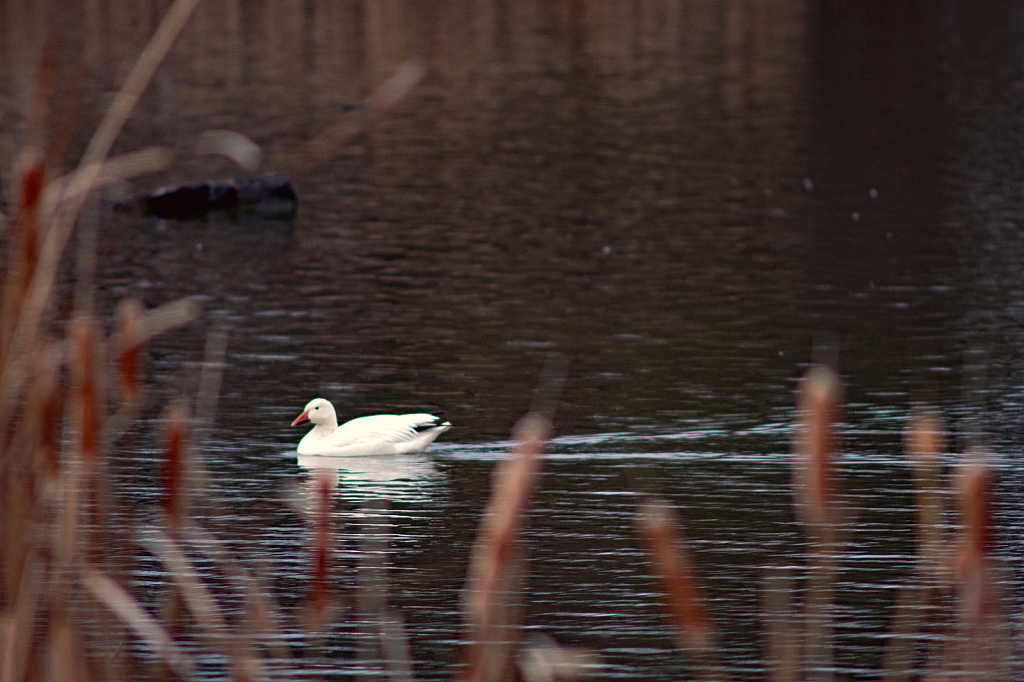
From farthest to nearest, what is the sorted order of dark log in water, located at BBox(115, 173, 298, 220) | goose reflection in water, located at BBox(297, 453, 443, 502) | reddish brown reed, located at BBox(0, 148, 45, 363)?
dark log in water, located at BBox(115, 173, 298, 220) → goose reflection in water, located at BBox(297, 453, 443, 502) → reddish brown reed, located at BBox(0, 148, 45, 363)

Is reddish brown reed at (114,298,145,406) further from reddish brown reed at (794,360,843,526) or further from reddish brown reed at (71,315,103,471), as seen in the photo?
reddish brown reed at (794,360,843,526)

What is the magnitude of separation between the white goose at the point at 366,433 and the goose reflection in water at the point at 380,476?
11cm

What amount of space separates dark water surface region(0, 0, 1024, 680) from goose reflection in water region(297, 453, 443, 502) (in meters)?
0.06

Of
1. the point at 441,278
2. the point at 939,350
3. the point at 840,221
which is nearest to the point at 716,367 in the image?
the point at 939,350

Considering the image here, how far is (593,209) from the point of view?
119 feet

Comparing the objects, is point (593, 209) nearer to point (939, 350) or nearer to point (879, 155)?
point (879, 155)

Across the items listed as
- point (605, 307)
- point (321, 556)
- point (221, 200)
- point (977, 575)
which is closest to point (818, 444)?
point (977, 575)

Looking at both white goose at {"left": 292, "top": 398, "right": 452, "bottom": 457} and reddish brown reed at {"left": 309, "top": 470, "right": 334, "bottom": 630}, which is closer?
reddish brown reed at {"left": 309, "top": 470, "right": 334, "bottom": 630}

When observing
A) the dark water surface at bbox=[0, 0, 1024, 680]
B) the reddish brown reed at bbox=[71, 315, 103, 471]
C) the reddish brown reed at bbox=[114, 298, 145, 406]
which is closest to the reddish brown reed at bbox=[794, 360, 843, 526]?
the dark water surface at bbox=[0, 0, 1024, 680]

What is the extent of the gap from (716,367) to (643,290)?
246 inches

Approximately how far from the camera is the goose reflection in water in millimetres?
15867

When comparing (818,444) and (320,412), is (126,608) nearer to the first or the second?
(818,444)

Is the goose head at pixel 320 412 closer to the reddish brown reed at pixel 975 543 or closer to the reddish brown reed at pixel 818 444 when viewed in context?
the reddish brown reed at pixel 975 543

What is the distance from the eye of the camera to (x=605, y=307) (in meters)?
25.9
